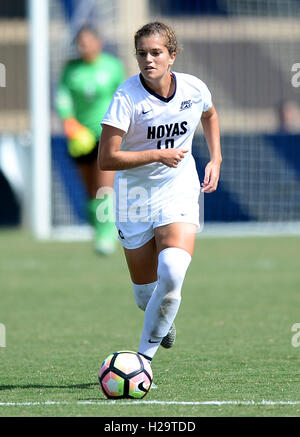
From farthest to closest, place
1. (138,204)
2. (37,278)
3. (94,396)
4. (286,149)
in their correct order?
1. (286,149)
2. (37,278)
3. (138,204)
4. (94,396)

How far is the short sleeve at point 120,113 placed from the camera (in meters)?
4.96

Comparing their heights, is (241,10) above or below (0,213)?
above

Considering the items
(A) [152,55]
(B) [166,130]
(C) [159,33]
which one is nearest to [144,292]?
(B) [166,130]

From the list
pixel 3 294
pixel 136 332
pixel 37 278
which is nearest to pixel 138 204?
pixel 136 332

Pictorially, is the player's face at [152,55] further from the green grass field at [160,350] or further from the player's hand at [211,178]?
the green grass field at [160,350]

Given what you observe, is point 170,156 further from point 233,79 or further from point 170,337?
point 233,79

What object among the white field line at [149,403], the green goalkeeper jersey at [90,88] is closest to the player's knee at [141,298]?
the white field line at [149,403]

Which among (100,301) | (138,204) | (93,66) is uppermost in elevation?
(93,66)

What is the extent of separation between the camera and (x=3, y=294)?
9383 mm

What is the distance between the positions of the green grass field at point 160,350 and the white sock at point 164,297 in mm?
264

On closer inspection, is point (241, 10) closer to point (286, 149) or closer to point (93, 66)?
point (286, 149)

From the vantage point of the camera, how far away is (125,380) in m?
4.66

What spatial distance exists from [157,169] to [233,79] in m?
14.0

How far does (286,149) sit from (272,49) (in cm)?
334
